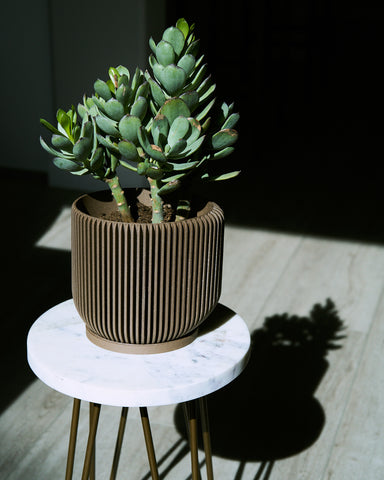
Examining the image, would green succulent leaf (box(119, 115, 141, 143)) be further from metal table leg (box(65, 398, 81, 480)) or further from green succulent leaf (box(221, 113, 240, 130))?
metal table leg (box(65, 398, 81, 480))

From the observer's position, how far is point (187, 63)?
2.89 feet

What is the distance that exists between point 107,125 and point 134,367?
34cm

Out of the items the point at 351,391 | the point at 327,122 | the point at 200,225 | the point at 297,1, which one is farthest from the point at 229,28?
the point at 200,225

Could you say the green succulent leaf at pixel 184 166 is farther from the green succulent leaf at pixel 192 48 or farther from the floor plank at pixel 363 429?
the floor plank at pixel 363 429

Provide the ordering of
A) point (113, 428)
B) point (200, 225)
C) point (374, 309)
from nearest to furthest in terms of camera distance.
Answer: point (200, 225) < point (113, 428) < point (374, 309)

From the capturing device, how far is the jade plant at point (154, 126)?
2.83ft

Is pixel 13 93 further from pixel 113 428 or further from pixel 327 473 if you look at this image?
pixel 327 473

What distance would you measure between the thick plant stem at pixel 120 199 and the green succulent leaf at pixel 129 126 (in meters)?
0.11

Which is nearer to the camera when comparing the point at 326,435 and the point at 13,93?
the point at 326,435

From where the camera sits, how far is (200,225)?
923 millimetres

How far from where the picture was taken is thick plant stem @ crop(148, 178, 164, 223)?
950 millimetres

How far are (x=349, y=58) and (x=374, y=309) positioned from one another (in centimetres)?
527

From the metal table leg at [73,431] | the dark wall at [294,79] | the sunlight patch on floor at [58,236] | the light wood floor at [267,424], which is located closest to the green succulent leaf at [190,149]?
the metal table leg at [73,431]

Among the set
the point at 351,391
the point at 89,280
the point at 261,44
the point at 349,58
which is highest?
the point at 89,280
